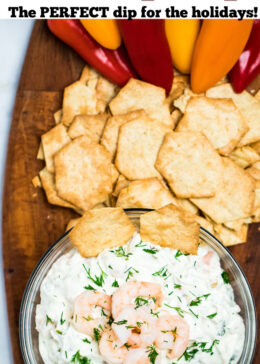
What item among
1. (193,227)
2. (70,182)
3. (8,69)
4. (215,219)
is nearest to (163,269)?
(193,227)

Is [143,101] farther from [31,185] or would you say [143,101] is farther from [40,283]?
[40,283]

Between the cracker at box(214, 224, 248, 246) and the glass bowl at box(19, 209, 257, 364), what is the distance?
0.11 m

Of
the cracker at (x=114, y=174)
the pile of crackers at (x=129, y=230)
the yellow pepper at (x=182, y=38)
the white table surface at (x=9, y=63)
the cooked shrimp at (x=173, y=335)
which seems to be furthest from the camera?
the white table surface at (x=9, y=63)

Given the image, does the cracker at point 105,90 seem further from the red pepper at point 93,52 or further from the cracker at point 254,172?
the cracker at point 254,172

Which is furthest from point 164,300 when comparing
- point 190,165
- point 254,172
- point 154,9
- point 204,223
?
point 154,9

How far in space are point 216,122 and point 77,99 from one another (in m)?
0.47

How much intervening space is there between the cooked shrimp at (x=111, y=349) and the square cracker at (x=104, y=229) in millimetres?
241

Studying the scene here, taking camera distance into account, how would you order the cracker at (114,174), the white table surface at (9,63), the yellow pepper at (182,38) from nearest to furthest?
the yellow pepper at (182,38), the cracker at (114,174), the white table surface at (9,63)

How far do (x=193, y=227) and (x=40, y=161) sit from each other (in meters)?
0.60

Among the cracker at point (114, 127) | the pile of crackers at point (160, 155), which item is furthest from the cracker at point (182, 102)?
the cracker at point (114, 127)

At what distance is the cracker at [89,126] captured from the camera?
4.98ft

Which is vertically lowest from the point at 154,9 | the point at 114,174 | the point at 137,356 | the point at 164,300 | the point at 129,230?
the point at 137,356

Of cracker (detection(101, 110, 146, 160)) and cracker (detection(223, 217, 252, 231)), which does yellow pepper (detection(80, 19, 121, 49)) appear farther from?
cracker (detection(223, 217, 252, 231))

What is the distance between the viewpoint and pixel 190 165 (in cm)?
148
